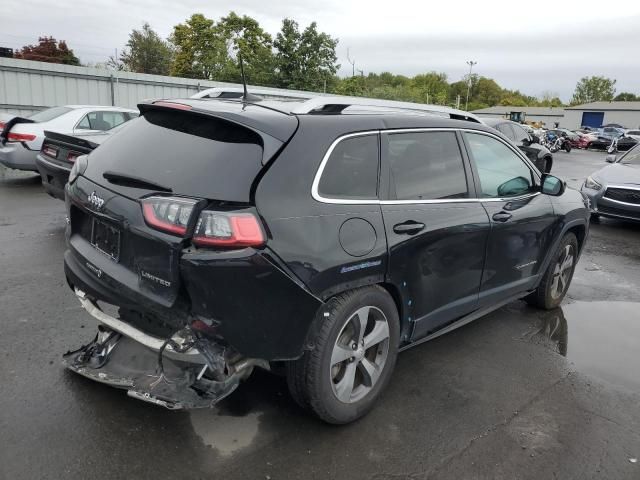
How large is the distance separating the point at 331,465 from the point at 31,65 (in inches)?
674

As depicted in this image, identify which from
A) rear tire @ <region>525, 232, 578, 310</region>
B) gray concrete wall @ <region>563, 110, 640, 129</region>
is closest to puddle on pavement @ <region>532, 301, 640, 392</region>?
rear tire @ <region>525, 232, 578, 310</region>

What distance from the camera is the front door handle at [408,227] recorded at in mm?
3041

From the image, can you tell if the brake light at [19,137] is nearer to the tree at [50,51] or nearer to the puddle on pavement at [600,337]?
the puddle on pavement at [600,337]

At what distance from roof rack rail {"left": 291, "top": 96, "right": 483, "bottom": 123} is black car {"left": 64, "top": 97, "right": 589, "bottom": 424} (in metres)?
0.03

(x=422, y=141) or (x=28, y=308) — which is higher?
(x=422, y=141)

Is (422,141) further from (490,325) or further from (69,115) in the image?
(69,115)

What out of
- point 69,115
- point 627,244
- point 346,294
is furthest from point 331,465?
point 69,115

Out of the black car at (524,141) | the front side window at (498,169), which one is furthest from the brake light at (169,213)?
the black car at (524,141)

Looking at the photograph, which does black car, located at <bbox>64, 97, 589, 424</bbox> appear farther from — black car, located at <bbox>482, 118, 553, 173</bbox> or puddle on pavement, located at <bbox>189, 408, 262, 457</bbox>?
black car, located at <bbox>482, 118, 553, 173</bbox>

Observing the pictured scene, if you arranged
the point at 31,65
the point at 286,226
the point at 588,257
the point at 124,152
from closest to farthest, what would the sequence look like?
the point at 286,226
the point at 124,152
the point at 588,257
the point at 31,65

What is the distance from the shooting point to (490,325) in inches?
184

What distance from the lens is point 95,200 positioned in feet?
9.57

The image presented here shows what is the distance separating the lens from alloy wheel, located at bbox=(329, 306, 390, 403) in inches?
115

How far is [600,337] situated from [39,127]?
953 cm
